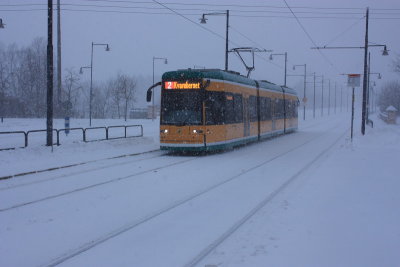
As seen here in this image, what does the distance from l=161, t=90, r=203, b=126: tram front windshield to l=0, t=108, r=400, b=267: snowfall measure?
262cm

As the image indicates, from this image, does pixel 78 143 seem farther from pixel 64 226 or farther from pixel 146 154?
pixel 64 226

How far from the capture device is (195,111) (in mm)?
17625

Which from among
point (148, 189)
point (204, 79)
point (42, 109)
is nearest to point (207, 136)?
point (204, 79)

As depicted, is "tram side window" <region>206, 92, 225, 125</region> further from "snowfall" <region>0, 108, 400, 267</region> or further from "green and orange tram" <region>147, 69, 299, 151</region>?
"snowfall" <region>0, 108, 400, 267</region>

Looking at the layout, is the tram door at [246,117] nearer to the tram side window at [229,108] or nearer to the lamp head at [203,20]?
the tram side window at [229,108]

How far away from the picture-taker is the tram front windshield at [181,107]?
17.6 m

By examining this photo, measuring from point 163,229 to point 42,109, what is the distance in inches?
2387

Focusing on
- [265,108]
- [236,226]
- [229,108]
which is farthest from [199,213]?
[265,108]

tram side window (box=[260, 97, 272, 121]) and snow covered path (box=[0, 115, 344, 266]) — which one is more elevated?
tram side window (box=[260, 97, 272, 121])

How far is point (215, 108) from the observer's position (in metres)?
18.0

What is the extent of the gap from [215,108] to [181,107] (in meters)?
1.35

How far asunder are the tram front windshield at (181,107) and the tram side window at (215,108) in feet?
1.13

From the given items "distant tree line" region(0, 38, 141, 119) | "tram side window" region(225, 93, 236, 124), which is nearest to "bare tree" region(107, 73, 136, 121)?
"distant tree line" region(0, 38, 141, 119)

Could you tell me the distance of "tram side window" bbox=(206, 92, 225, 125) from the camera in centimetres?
1772
